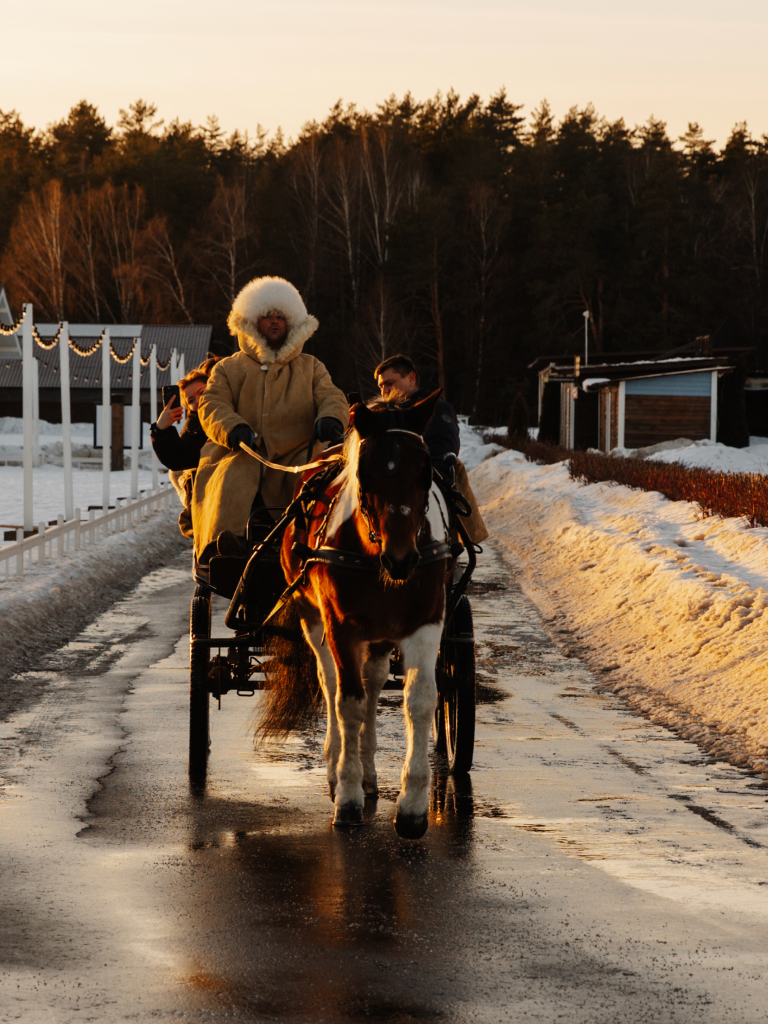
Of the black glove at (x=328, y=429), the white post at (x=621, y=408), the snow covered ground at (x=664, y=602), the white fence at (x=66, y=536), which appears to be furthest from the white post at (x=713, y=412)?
the black glove at (x=328, y=429)

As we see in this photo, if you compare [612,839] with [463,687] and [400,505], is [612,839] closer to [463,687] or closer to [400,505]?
[463,687]

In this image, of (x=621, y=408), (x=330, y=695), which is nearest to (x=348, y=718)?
(x=330, y=695)

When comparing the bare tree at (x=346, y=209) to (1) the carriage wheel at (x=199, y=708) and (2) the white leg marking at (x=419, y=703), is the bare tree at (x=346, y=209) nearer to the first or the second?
(1) the carriage wheel at (x=199, y=708)

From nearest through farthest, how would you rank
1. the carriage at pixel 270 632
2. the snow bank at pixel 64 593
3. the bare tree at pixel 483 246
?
the carriage at pixel 270 632
the snow bank at pixel 64 593
the bare tree at pixel 483 246

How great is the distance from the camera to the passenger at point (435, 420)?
7164mm

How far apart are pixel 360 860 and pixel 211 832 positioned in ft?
2.64

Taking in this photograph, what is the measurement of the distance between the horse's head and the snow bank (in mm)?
4532

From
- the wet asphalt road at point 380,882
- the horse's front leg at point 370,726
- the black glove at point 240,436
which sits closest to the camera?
the wet asphalt road at point 380,882

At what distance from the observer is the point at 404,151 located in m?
84.8

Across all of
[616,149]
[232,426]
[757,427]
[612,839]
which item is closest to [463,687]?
[612,839]

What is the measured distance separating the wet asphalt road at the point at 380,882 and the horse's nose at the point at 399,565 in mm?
1202

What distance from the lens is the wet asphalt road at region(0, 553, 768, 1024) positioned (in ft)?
13.4

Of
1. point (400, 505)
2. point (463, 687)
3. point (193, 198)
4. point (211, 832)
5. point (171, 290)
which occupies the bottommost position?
point (211, 832)

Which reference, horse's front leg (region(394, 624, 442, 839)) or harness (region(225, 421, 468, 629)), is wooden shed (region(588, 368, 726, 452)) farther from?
horse's front leg (region(394, 624, 442, 839))
